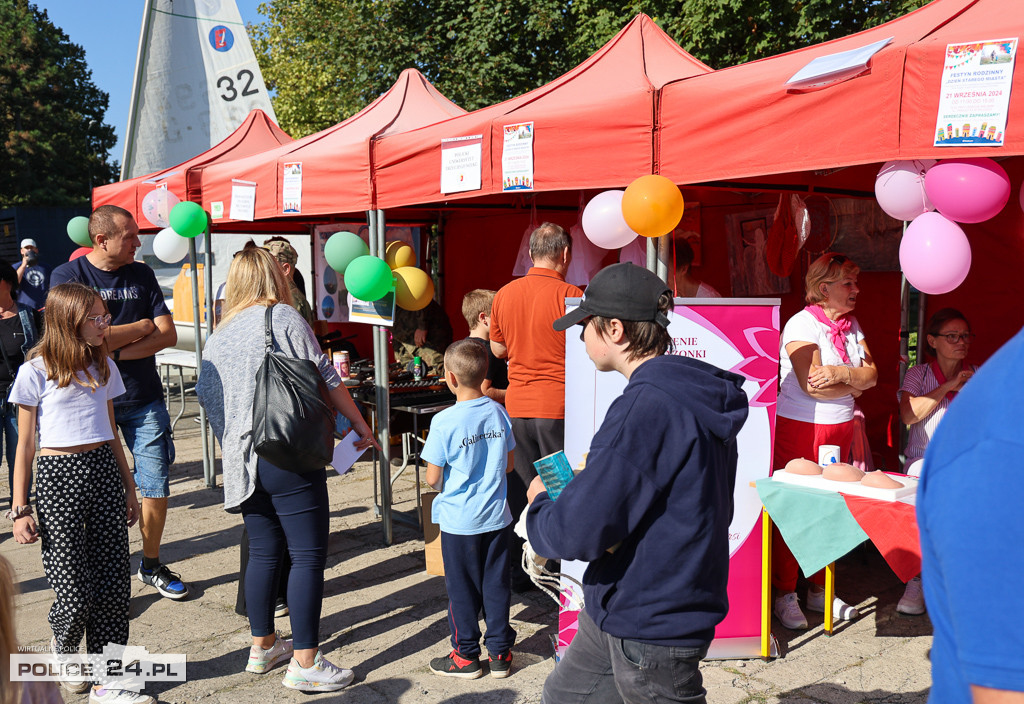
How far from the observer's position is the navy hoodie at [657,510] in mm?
1672

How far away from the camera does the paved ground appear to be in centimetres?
323

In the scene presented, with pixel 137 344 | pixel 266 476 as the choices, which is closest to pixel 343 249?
pixel 137 344

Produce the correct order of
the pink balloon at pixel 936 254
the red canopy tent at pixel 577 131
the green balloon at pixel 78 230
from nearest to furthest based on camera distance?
1. the pink balloon at pixel 936 254
2. the red canopy tent at pixel 577 131
3. the green balloon at pixel 78 230

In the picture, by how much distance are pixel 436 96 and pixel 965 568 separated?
610cm

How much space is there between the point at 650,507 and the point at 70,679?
104 inches

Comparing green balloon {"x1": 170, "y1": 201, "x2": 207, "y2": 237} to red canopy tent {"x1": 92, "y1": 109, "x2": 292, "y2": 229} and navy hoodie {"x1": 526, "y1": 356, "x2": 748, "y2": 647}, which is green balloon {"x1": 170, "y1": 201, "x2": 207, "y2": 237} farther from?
navy hoodie {"x1": 526, "y1": 356, "x2": 748, "y2": 647}

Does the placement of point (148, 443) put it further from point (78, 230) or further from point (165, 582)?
point (78, 230)

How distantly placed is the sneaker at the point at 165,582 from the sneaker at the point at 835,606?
3189mm

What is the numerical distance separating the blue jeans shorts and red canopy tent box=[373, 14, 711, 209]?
1.75 meters

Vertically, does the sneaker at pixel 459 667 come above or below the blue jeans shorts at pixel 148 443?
below

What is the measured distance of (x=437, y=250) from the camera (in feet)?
28.0

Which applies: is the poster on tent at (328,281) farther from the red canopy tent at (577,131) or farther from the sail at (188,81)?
the red canopy tent at (577,131)

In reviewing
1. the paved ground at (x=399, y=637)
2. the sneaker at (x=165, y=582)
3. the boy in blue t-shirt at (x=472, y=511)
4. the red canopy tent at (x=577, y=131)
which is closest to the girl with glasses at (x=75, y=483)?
the paved ground at (x=399, y=637)

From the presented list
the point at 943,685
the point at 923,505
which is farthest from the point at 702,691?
the point at 923,505
